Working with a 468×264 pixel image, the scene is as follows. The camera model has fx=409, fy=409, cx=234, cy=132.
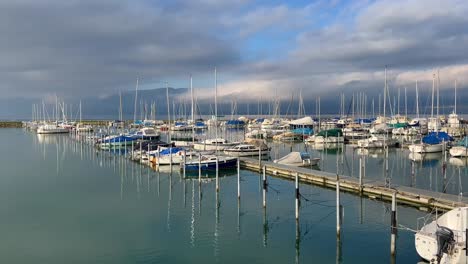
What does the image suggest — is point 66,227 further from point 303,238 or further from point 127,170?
point 127,170

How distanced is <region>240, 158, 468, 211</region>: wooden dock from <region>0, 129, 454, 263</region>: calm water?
0.93m

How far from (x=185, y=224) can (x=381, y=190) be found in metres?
13.1

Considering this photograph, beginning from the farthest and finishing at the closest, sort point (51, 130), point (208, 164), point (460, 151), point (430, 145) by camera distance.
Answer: point (51, 130) < point (430, 145) < point (460, 151) < point (208, 164)

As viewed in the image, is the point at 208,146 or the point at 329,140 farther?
the point at 329,140

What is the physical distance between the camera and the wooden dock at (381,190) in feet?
77.5

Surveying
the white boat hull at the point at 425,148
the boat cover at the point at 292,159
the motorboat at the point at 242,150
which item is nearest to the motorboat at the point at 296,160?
the boat cover at the point at 292,159

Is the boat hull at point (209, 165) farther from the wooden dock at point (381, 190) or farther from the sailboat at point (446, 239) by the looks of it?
the sailboat at point (446, 239)

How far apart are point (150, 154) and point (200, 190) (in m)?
16.1

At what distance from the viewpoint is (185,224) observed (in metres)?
23.6

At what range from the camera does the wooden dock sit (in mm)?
23625

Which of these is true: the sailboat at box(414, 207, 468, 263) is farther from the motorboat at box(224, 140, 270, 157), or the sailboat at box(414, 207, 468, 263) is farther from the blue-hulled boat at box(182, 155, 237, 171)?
the motorboat at box(224, 140, 270, 157)

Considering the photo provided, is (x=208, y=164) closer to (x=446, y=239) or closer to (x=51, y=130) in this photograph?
(x=446, y=239)

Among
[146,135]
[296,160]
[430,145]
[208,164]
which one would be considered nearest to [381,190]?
[296,160]

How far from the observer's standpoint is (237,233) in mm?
21812
